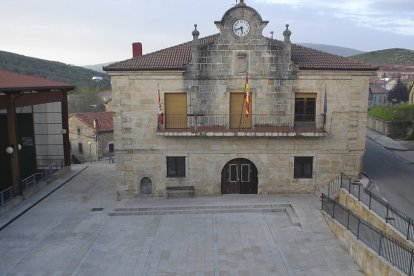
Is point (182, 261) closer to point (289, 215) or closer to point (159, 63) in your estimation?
point (289, 215)

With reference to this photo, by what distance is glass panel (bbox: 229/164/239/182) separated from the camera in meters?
21.7

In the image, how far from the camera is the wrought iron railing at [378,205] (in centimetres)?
1472

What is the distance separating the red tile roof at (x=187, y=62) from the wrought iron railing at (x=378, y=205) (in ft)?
18.7

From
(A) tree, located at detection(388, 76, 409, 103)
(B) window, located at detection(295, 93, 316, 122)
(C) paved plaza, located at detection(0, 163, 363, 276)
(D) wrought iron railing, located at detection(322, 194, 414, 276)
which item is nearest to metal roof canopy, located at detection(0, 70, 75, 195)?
(C) paved plaza, located at detection(0, 163, 363, 276)

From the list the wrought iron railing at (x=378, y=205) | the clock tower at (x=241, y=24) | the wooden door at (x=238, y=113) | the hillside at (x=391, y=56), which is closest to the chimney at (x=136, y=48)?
the clock tower at (x=241, y=24)

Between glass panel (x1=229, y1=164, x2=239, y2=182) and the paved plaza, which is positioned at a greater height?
glass panel (x1=229, y1=164, x2=239, y2=182)

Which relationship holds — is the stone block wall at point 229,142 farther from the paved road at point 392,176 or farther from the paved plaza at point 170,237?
the paved road at point 392,176

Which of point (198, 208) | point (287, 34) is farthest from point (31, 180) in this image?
point (287, 34)

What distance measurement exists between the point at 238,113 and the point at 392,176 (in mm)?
11226

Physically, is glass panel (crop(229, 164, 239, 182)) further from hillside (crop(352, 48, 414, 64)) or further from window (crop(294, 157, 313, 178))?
hillside (crop(352, 48, 414, 64))

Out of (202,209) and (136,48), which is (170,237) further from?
(136,48)

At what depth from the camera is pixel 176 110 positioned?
21094 mm

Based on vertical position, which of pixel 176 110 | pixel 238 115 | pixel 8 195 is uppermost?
pixel 176 110

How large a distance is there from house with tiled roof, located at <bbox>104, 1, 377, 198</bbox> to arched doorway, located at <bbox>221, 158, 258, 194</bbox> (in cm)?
5
